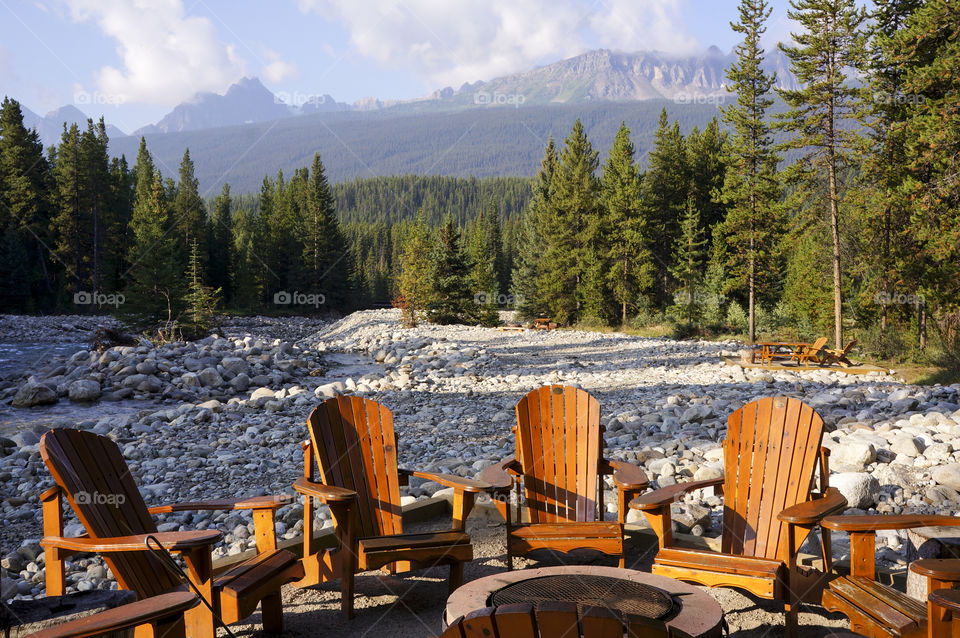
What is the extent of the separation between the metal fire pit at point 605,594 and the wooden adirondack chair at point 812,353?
12433 millimetres

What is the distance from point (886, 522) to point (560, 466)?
1645 mm

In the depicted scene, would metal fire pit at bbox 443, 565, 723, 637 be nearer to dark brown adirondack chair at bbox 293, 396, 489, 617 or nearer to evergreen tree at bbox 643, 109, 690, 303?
dark brown adirondack chair at bbox 293, 396, 489, 617

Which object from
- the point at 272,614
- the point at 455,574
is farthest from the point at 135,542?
the point at 455,574

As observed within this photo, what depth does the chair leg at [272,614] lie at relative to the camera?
2.74 meters

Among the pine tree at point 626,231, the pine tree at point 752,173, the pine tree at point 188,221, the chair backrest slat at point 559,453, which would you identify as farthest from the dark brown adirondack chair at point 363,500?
the pine tree at point 188,221

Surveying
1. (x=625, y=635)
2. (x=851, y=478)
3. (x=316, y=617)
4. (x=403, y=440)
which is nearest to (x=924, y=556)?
(x=851, y=478)

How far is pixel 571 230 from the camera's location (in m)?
28.8

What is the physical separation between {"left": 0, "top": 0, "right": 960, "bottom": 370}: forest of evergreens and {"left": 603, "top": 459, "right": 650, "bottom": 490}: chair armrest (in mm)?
13206

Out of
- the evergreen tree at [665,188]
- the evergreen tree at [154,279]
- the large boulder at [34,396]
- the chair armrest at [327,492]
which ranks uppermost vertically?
the evergreen tree at [665,188]

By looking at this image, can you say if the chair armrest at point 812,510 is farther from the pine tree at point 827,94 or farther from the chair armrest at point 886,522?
the pine tree at point 827,94

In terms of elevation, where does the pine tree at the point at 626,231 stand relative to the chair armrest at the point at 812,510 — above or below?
above

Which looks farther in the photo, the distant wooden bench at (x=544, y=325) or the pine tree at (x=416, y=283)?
the distant wooden bench at (x=544, y=325)

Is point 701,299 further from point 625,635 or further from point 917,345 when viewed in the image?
point 625,635

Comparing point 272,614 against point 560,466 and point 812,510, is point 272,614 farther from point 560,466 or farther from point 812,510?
point 812,510
